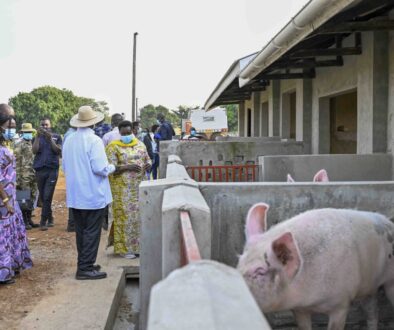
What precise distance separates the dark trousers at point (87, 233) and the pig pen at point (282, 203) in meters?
Result: 2.24

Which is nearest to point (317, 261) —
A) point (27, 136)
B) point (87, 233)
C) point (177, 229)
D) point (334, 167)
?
point (177, 229)

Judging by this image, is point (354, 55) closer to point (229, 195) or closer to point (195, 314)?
point (229, 195)

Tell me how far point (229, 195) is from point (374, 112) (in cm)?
373

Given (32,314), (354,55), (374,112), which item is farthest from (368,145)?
(32,314)

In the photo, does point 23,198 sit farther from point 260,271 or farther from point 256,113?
point 256,113

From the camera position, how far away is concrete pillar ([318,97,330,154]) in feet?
34.7

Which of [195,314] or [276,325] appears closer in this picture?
[195,314]

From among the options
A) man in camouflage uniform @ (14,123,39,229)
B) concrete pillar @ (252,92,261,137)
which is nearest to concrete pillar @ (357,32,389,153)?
man in camouflage uniform @ (14,123,39,229)

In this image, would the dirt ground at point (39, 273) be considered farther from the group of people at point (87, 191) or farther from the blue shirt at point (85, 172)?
the blue shirt at point (85, 172)

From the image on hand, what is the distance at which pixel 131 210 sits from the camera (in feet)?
23.6

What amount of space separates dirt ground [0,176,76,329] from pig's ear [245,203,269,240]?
2.64 m

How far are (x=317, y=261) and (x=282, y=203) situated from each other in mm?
1104

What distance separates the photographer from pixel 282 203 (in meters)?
4.30

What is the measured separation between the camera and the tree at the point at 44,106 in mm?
62219
